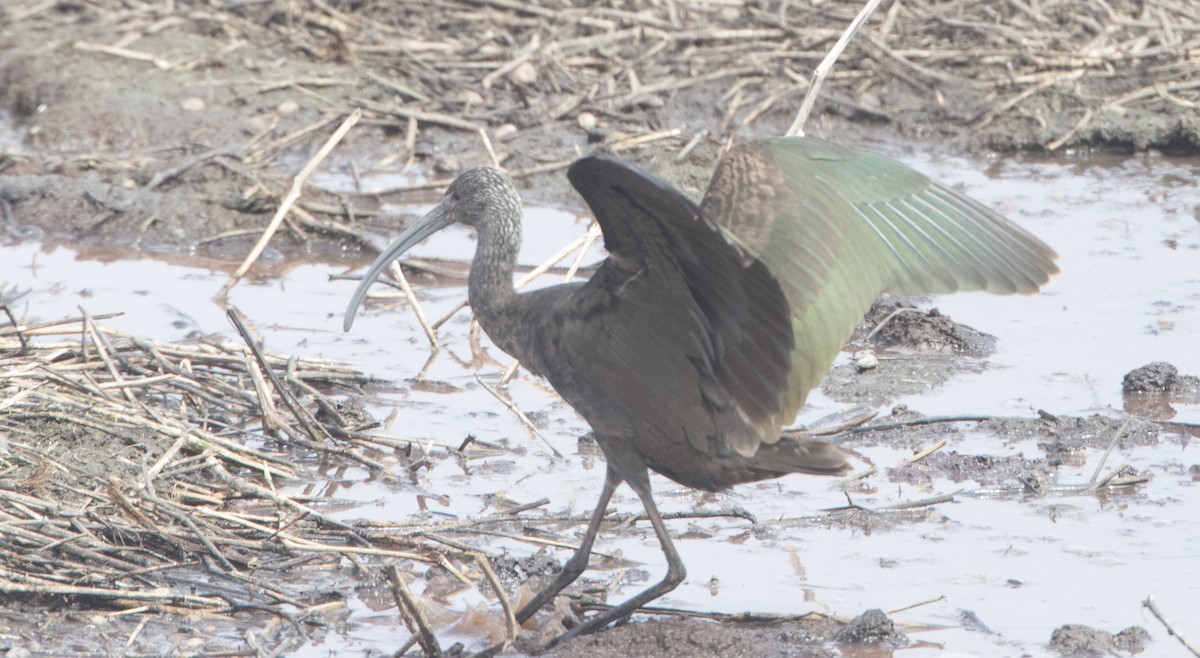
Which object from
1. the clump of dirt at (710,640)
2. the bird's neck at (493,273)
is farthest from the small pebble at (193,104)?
the clump of dirt at (710,640)

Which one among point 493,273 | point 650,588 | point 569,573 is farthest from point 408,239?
point 650,588

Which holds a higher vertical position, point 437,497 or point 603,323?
point 603,323

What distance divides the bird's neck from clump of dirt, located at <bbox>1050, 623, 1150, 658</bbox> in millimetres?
1680

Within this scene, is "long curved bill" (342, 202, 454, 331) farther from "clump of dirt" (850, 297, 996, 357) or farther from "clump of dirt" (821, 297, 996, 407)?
"clump of dirt" (850, 297, 996, 357)

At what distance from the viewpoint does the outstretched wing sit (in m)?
4.28

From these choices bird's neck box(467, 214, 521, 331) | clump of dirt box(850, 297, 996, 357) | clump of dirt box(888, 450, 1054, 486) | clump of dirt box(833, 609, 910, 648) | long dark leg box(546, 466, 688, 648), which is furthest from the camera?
clump of dirt box(850, 297, 996, 357)

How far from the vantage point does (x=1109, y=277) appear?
7.55 meters

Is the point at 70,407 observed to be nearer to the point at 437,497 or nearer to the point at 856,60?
the point at 437,497

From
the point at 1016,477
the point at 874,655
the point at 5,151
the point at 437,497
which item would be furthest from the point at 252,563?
the point at 5,151

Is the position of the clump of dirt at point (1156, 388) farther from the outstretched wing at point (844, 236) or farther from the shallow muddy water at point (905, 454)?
the outstretched wing at point (844, 236)

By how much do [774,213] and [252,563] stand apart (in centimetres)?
177

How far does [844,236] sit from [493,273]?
989mm

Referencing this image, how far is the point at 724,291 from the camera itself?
A: 380 cm

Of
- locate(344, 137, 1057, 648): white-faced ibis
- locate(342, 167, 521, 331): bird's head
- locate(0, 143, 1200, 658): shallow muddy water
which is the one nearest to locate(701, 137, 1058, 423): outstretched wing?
locate(344, 137, 1057, 648): white-faced ibis
